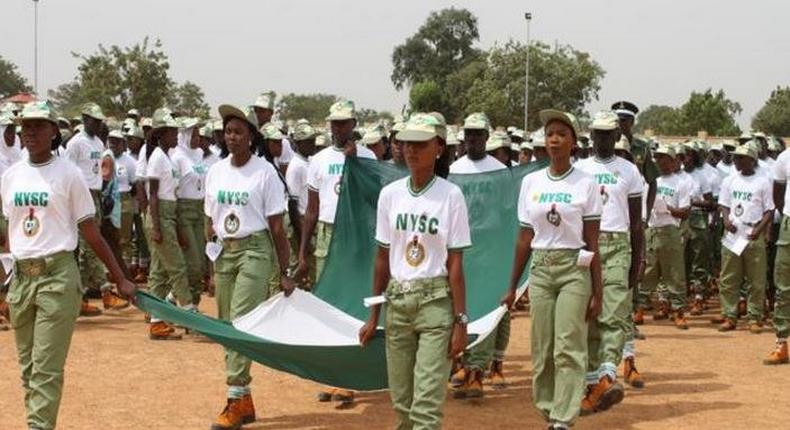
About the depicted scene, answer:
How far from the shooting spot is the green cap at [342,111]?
976 centimetres

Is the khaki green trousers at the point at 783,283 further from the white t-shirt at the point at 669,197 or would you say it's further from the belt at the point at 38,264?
the belt at the point at 38,264

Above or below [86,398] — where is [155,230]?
above

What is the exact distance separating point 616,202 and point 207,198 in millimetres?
3453

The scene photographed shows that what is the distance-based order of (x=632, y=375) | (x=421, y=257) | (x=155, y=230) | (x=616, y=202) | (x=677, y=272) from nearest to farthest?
(x=421, y=257), (x=616, y=202), (x=632, y=375), (x=155, y=230), (x=677, y=272)

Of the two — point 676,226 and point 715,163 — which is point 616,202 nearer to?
point 676,226

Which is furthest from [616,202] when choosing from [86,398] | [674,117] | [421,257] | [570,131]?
[674,117]

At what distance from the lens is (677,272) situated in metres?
14.2

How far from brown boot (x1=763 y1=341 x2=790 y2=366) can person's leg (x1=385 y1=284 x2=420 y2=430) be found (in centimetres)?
641

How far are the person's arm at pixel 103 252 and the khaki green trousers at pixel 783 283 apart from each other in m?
7.37

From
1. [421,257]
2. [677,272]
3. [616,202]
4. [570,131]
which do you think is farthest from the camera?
[677,272]

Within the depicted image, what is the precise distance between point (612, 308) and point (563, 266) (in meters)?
1.62

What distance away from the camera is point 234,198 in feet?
26.8

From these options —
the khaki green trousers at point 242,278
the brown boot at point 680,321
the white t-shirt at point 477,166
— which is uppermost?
the white t-shirt at point 477,166

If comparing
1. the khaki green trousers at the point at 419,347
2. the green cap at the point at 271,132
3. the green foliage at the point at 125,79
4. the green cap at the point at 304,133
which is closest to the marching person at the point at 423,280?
the khaki green trousers at the point at 419,347
